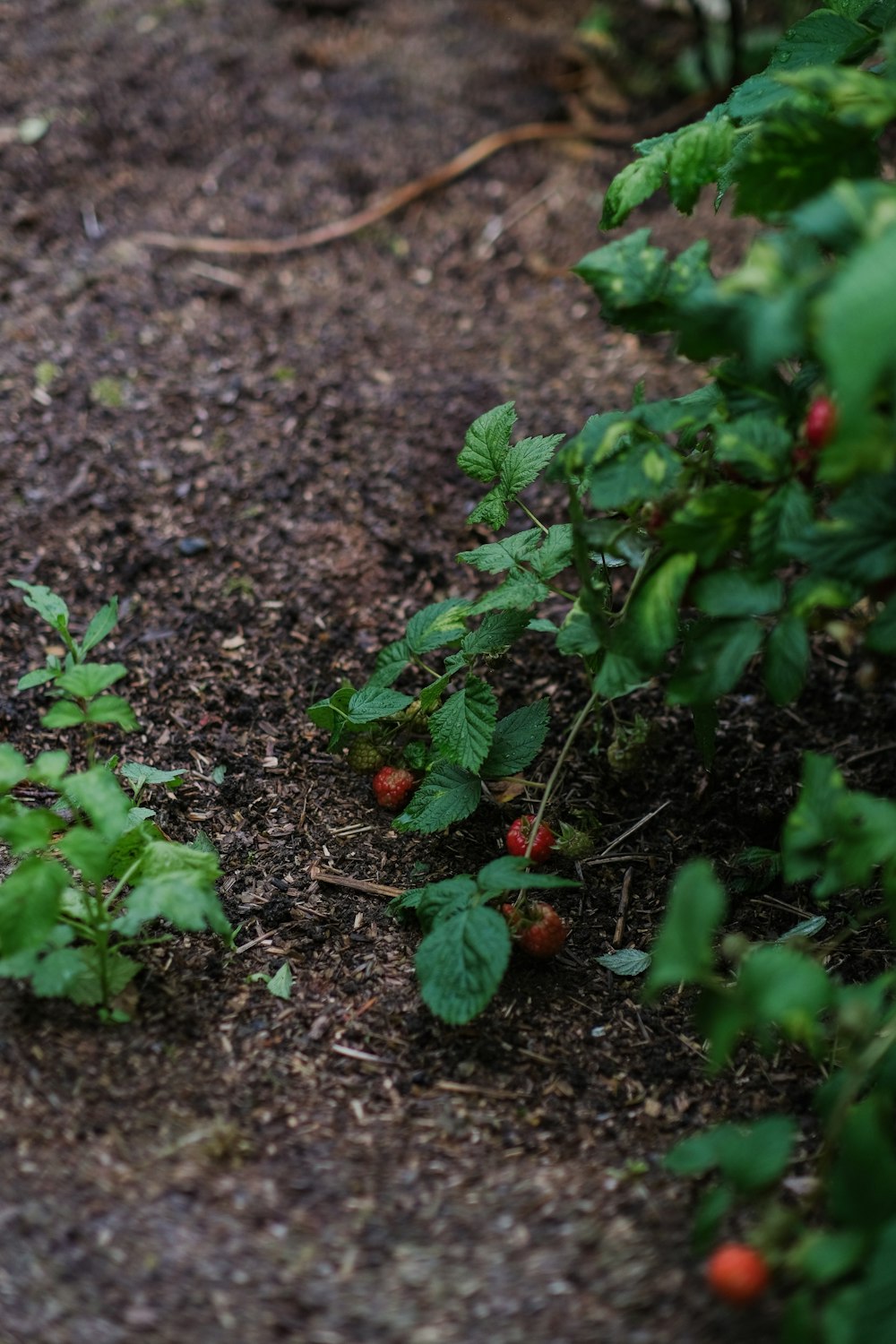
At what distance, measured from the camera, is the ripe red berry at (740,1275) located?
1354mm

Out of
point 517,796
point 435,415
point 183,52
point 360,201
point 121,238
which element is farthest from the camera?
point 183,52

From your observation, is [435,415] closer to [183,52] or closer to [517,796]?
[517,796]

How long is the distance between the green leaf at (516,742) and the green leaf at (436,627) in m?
0.19

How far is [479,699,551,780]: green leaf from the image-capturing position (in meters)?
2.09

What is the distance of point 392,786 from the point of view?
2262mm

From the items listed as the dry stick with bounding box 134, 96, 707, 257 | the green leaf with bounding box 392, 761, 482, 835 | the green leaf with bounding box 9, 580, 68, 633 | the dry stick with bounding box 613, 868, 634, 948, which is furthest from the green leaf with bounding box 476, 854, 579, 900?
the dry stick with bounding box 134, 96, 707, 257

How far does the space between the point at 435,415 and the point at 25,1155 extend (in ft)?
6.98

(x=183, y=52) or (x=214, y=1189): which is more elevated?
(x=183, y=52)

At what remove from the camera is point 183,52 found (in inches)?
173

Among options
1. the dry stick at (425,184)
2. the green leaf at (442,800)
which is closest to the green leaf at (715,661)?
the green leaf at (442,800)

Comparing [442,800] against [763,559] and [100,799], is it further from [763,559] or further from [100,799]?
[763,559]

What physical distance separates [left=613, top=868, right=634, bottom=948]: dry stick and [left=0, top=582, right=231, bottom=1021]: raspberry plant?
0.70m

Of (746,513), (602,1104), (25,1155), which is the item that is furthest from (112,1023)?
(746,513)

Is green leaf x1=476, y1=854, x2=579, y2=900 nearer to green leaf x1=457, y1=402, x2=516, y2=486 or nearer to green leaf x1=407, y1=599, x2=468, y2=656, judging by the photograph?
green leaf x1=407, y1=599, x2=468, y2=656
